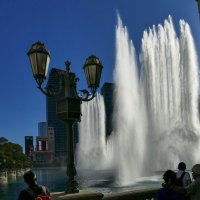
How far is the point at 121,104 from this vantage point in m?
50.9

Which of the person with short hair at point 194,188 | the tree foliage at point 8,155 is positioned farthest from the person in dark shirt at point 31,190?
the tree foliage at point 8,155

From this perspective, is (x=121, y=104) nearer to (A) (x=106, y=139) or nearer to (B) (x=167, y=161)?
(B) (x=167, y=161)

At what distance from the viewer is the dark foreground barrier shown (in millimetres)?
7691

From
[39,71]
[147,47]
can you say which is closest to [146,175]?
[147,47]

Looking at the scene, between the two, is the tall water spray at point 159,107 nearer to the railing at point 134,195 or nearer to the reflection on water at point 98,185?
the reflection on water at point 98,185

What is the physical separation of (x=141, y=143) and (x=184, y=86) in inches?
345

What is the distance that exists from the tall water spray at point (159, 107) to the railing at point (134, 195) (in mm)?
33227

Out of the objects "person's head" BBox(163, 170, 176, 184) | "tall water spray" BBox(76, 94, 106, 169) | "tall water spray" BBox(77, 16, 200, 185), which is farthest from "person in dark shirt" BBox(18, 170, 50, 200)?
"tall water spray" BBox(76, 94, 106, 169)

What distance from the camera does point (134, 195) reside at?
29.8ft

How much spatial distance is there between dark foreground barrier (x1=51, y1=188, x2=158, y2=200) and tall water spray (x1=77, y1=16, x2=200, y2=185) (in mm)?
33310

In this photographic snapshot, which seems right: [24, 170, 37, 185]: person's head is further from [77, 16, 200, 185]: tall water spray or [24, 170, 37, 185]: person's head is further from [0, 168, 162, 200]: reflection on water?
[77, 16, 200, 185]: tall water spray

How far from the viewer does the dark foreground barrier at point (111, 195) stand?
769 centimetres

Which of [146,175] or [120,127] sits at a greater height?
[120,127]

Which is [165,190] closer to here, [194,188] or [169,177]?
[169,177]
